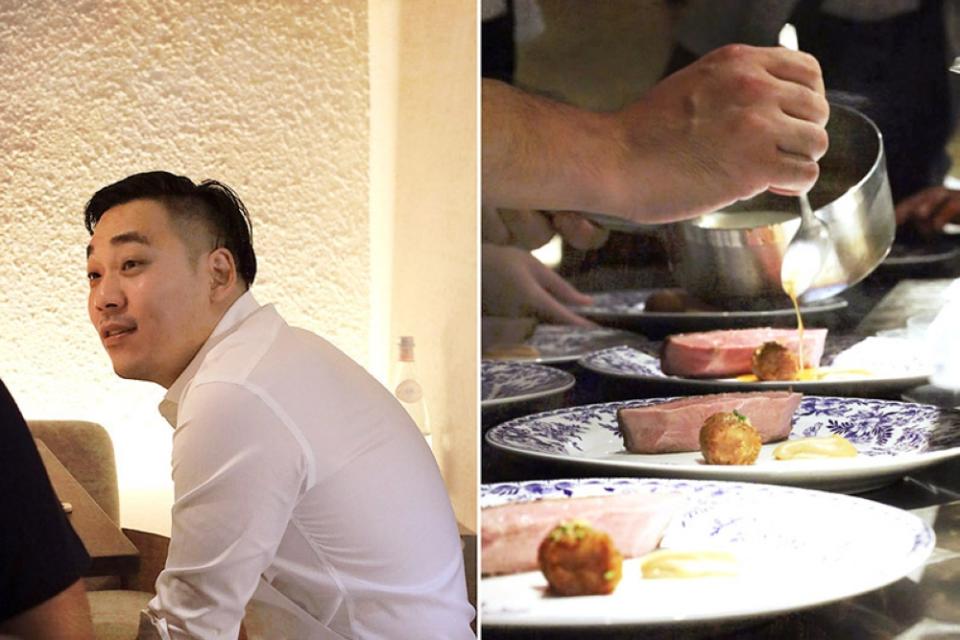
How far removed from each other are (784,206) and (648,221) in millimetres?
222

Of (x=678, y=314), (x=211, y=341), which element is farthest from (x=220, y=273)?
(x=678, y=314)

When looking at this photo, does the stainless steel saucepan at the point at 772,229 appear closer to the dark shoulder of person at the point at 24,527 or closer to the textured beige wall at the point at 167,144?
the textured beige wall at the point at 167,144

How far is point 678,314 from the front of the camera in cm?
181

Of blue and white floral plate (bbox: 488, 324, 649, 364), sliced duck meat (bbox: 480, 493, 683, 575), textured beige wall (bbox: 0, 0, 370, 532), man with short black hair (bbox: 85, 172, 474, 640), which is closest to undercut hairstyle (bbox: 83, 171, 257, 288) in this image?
man with short black hair (bbox: 85, 172, 474, 640)

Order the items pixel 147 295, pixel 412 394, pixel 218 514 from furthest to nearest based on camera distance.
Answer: pixel 412 394 < pixel 147 295 < pixel 218 514

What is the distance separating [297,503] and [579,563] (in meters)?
0.53

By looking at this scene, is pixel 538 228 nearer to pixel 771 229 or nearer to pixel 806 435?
pixel 771 229

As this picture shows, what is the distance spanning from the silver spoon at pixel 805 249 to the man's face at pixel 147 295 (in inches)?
35.6

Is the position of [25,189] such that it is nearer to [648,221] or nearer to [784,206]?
[648,221]

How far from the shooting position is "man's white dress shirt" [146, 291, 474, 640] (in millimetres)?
1311

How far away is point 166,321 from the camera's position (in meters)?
1.52

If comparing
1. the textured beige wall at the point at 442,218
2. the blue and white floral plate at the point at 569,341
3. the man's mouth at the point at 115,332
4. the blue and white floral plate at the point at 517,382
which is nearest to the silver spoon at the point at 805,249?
the blue and white floral plate at the point at 569,341

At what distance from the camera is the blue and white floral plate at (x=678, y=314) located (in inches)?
70.3

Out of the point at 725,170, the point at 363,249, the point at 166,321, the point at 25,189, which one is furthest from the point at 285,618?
the point at 25,189
